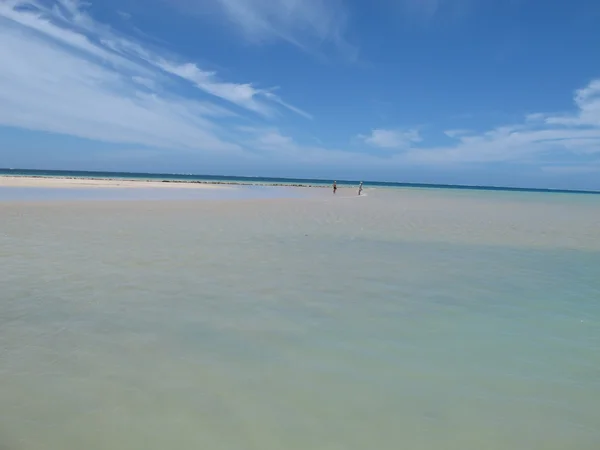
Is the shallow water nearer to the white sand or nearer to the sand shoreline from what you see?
the white sand

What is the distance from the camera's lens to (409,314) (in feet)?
19.7

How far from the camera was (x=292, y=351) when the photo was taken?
4.66 meters

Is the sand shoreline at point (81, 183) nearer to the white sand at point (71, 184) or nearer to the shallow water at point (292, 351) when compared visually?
the white sand at point (71, 184)

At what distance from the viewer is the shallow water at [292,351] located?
10.9ft

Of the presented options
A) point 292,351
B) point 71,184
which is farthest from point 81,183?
point 292,351

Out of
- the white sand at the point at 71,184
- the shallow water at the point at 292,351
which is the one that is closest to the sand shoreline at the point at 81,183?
the white sand at the point at 71,184

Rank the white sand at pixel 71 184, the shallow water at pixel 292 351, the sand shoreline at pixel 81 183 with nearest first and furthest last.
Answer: the shallow water at pixel 292 351
the white sand at pixel 71 184
the sand shoreline at pixel 81 183

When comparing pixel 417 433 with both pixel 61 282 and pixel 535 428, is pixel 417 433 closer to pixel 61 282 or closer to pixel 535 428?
pixel 535 428

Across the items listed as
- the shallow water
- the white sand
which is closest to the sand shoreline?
the white sand

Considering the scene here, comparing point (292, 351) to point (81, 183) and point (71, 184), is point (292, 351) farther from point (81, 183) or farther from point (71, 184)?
point (81, 183)

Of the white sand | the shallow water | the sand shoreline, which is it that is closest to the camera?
the shallow water

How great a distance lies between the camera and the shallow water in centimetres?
334

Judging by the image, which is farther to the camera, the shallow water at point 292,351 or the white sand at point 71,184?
the white sand at point 71,184

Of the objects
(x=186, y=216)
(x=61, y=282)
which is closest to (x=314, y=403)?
(x=61, y=282)
